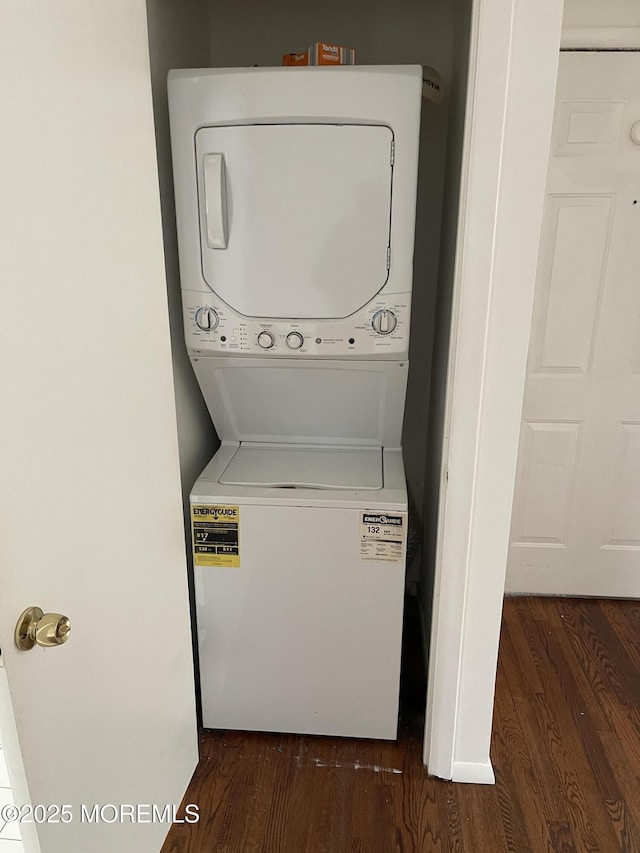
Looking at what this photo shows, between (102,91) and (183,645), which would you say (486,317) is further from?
(183,645)

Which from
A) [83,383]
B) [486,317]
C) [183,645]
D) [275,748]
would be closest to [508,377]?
[486,317]

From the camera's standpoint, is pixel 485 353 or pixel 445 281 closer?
pixel 485 353

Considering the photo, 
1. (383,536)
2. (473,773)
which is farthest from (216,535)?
(473,773)

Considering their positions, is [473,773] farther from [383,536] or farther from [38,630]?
[38,630]

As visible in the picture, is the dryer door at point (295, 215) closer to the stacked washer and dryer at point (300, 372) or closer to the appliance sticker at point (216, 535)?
the stacked washer and dryer at point (300, 372)

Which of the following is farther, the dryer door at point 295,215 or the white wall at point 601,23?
the white wall at point 601,23

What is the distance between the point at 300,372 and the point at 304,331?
0.14 m

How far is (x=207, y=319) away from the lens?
166cm

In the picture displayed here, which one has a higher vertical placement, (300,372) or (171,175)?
(171,175)

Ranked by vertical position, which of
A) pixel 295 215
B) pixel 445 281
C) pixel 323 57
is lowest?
pixel 445 281

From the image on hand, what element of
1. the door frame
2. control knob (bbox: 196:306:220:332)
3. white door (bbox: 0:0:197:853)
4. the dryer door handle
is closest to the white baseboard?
the door frame

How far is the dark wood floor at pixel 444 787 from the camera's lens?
1565 millimetres

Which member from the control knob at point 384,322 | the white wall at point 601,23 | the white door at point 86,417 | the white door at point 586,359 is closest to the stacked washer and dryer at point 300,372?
the control knob at point 384,322

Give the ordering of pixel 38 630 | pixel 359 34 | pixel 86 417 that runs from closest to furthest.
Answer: pixel 38 630
pixel 86 417
pixel 359 34
